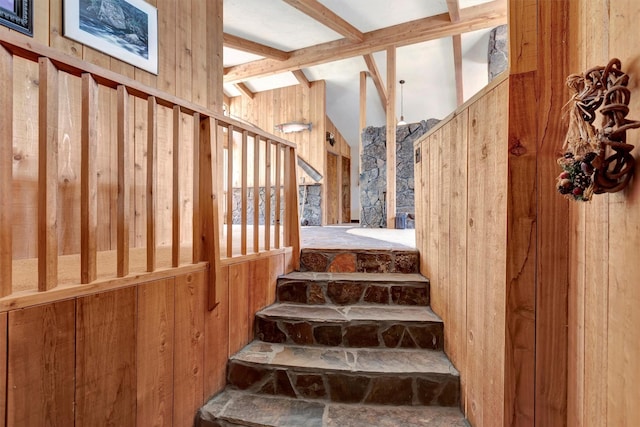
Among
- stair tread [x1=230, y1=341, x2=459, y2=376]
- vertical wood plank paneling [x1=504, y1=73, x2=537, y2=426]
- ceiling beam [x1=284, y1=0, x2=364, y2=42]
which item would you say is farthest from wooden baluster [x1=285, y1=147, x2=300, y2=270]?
ceiling beam [x1=284, y1=0, x2=364, y2=42]

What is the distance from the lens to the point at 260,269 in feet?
5.99

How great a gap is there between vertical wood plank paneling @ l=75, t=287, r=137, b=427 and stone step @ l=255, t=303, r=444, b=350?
76 cm

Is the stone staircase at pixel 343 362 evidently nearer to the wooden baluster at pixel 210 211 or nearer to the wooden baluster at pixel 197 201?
the wooden baluster at pixel 210 211

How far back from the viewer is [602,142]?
22.4 inches

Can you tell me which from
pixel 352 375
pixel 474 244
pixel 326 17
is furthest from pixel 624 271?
pixel 326 17

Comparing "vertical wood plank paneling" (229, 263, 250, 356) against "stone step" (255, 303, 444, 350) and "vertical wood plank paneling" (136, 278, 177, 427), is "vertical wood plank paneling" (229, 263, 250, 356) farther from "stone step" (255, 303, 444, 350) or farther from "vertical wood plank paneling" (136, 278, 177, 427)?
"vertical wood plank paneling" (136, 278, 177, 427)

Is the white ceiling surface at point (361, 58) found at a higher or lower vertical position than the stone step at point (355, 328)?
higher

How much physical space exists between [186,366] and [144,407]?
20cm

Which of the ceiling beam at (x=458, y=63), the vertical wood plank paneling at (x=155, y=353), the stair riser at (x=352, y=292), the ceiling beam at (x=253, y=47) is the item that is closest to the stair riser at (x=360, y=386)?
the vertical wood plank paneling at (x=155, y=353)

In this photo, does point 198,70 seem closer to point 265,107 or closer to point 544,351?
point 544,351

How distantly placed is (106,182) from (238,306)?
1236 mm

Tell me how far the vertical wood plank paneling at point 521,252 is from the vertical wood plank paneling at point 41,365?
4.63 ft

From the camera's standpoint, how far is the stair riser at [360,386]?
4.41 ft

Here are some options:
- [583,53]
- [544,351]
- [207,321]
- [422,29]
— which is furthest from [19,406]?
[422,29]
